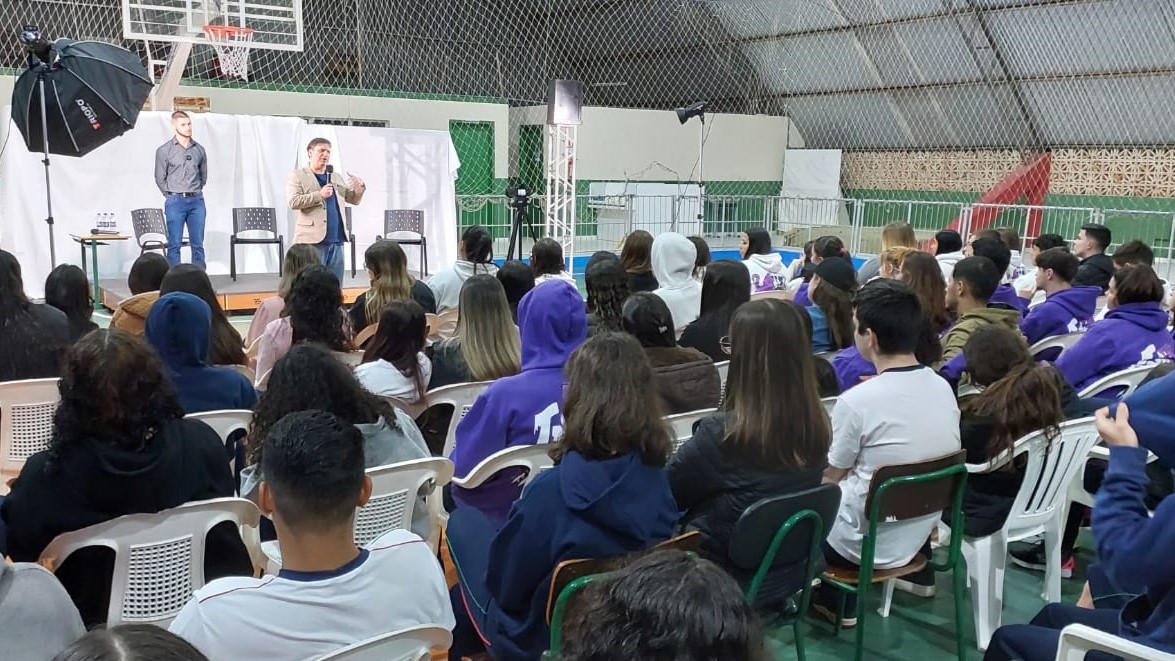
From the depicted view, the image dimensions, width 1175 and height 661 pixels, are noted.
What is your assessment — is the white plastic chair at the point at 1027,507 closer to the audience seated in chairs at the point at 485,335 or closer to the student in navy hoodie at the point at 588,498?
the student in navy hoodie at the point at 588,498

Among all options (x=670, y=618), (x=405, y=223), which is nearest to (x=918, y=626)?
(x=670, y=618)

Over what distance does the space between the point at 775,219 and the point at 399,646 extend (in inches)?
565

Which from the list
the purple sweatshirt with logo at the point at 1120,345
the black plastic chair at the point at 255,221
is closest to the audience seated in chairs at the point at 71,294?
the purple sweatshirt with logo at the point at 1120,345

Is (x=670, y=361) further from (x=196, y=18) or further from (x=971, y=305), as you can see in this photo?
(x=196, y=18)

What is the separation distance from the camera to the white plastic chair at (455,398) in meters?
2.88

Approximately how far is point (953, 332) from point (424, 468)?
7.81 feet

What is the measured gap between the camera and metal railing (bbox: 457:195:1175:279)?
37.6 feet

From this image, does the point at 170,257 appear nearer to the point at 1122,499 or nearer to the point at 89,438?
the point at 89,438

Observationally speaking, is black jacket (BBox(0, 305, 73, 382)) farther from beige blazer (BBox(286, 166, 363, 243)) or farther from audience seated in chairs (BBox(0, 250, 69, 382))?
beige blazer (BBox(286, 166, 363, 243))

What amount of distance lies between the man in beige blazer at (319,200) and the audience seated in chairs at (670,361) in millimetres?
4565

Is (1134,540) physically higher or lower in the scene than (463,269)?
lower

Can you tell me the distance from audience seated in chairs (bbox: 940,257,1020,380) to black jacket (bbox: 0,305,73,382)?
10.4ft

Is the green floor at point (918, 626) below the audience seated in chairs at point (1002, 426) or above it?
below

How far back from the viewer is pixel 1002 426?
99.3 inches
